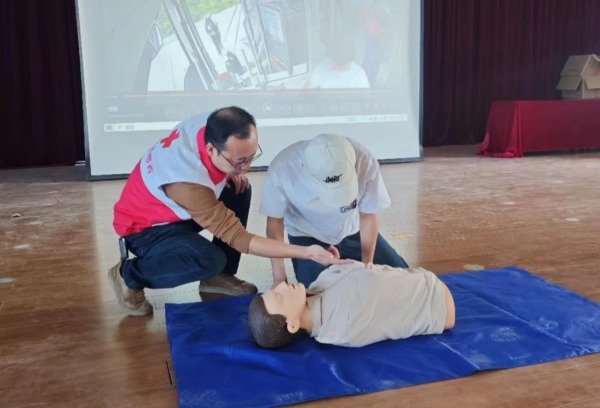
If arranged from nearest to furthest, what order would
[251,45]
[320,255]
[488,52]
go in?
1. [320,255]
2. [251,45]
3. [488,52]

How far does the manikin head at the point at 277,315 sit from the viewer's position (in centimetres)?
170

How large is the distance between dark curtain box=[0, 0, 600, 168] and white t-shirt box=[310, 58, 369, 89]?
5.76 feet

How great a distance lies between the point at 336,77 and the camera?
602 cm

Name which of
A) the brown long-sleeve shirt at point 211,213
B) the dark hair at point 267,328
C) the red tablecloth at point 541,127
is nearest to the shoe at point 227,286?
the brown long-sleeve shirt at point 211,213

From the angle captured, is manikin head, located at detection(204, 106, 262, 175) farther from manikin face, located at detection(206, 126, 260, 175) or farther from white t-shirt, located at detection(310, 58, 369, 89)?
white t-shirt, located at detection(310, 58, 369, 89)

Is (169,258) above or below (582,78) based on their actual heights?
below

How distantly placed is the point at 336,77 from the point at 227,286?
4066 mm

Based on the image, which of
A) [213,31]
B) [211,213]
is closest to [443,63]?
[213,31]

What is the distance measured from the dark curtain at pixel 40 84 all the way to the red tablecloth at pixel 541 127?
4470mm

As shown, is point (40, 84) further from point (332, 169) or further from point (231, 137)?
point (332, 169)

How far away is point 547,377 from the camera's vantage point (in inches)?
63.3

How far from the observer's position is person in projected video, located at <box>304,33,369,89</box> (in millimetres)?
5969

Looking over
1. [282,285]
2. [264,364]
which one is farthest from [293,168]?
[264,364]

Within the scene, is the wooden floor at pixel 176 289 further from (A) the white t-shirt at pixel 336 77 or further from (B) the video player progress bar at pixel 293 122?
(A) the white t-shirt at pixel 336 77
